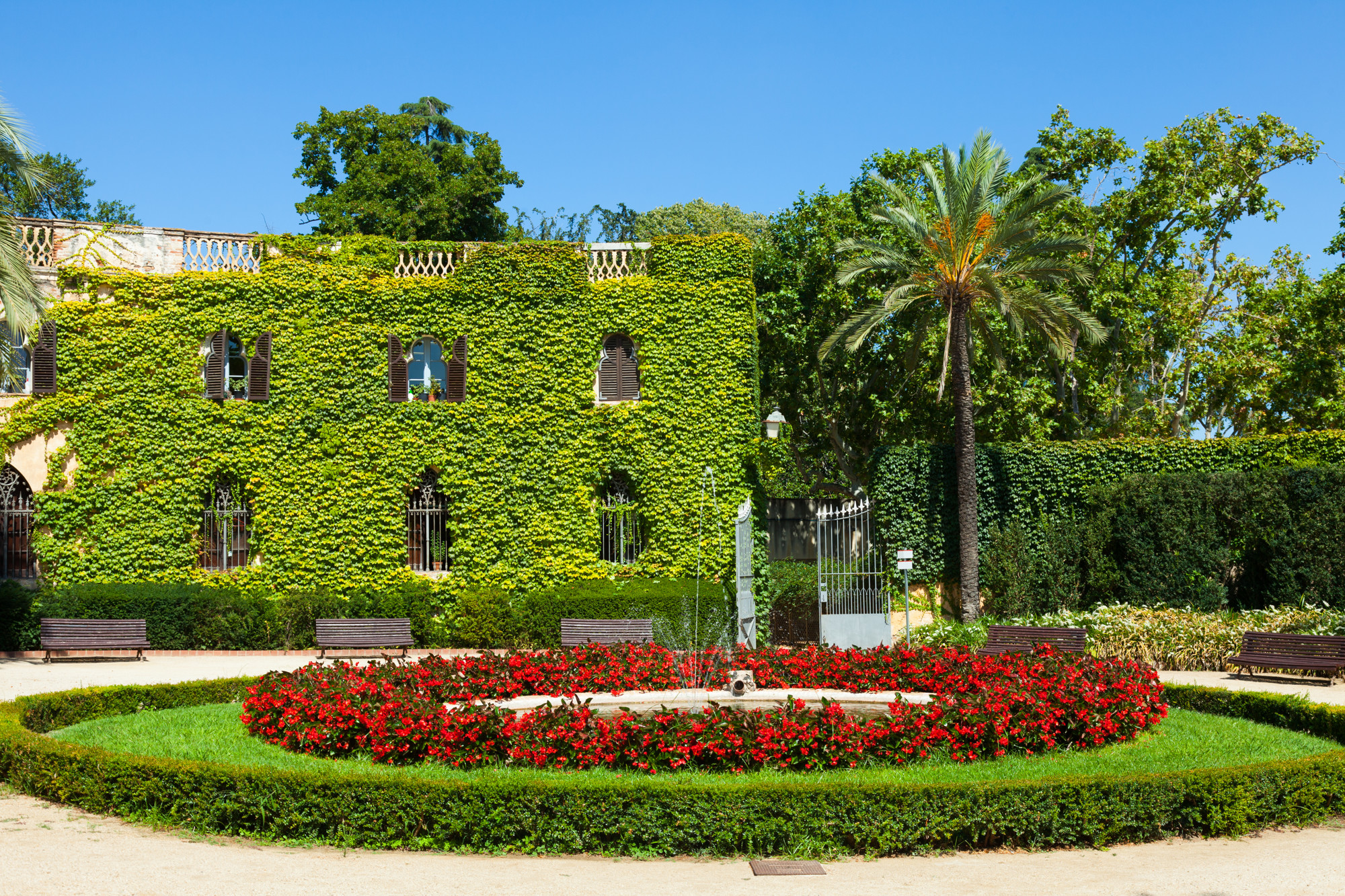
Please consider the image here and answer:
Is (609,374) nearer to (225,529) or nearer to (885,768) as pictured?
(225,529)

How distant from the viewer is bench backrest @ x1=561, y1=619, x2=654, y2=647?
17328mm

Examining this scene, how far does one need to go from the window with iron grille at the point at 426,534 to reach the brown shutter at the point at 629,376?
13.9 feet

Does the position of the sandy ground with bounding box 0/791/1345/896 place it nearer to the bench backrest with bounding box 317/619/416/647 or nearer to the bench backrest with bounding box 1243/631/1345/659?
the bench backrest with bounding box 1243/631/1345/659

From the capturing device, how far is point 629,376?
2191 cm

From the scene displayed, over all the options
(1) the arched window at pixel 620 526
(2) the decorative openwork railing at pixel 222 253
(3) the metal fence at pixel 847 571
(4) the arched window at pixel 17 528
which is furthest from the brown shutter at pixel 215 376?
(3) the metal fence at pixel 847 571

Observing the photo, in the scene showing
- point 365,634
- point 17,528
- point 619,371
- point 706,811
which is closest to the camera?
point 706,811

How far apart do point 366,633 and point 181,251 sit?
30.9 feet

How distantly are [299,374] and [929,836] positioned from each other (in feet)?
56.8

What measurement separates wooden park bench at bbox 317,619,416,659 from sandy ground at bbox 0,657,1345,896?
1001 centimetres

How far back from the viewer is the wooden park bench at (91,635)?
687 inches

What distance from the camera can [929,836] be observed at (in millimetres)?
7250

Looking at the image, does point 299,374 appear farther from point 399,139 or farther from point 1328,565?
point 1328,565

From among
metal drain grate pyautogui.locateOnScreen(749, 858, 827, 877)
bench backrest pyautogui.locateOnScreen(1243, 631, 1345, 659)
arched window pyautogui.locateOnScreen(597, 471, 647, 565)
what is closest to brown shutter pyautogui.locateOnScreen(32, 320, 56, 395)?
arched window pyautogui.locateOnScreen(597, 471, 647, 565)

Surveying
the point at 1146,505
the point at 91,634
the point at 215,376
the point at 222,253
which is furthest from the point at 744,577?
the point at 222,253
